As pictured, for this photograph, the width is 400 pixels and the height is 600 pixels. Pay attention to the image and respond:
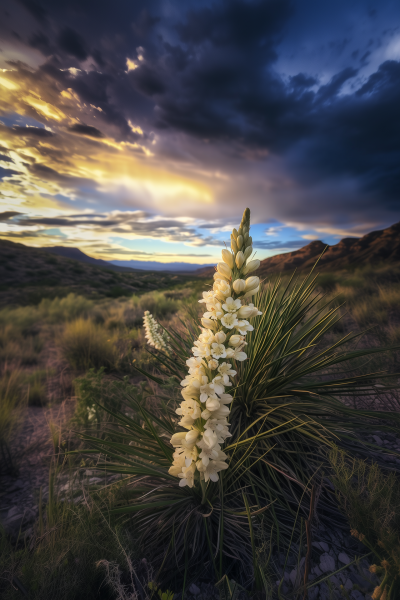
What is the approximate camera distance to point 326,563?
4.86 ft

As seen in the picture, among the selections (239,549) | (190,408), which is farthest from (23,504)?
(190,408)

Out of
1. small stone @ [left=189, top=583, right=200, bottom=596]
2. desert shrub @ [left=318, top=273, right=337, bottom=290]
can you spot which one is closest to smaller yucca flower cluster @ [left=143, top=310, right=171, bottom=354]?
small stone @ [left=189, top=583, right=200, bottom=596]

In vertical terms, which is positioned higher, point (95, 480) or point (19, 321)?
point (95, 480)

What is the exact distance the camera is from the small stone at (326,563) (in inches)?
57.3

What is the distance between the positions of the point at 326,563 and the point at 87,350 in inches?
223

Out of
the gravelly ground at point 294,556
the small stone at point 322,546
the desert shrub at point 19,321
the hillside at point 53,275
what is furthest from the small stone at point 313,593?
the hillside at point 53,275

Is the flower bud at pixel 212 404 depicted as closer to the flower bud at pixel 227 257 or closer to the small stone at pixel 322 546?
the flower bud at pixel 227 257

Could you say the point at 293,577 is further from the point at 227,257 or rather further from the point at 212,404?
the point at 227,257

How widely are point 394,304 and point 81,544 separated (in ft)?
24.2

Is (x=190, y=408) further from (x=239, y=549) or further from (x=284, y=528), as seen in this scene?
(x=284, y=528)

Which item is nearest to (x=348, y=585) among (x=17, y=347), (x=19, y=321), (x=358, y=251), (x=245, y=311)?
(x=245, y=311)

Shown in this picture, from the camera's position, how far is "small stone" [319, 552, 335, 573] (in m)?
1.46

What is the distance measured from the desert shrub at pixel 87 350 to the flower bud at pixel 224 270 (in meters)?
4.94

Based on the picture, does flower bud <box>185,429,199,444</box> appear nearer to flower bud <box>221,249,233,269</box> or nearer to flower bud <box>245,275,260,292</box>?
flower bud <box>245,275,260,292</box>
